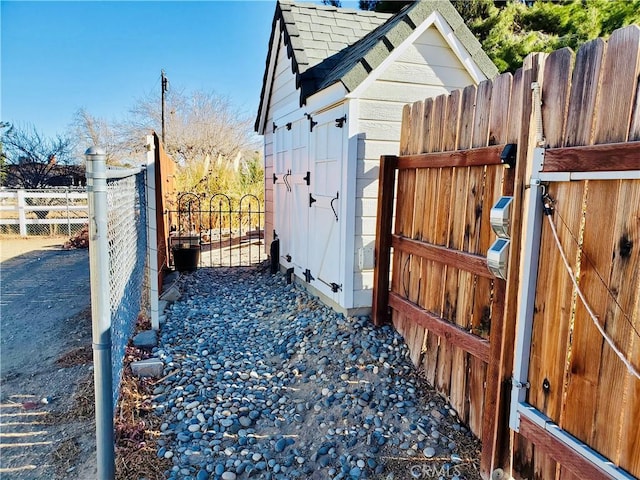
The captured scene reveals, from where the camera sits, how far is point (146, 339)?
363cm

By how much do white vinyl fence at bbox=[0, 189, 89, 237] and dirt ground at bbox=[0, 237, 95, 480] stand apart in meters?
5.83

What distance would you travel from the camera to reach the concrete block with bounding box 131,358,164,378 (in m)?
3.12

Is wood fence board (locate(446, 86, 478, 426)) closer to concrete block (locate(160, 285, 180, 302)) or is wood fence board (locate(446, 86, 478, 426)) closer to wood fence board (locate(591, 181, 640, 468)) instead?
wood fence board (locate(591, 181, 640, 468))

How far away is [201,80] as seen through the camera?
71.3 ft

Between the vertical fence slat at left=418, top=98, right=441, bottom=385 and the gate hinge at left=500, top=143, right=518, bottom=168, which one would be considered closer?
the gate hinge at left=500, top=143, right=518, bottom=168

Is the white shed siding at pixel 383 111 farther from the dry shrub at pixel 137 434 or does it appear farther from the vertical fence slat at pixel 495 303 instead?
the dry shrub at pixel 137 434

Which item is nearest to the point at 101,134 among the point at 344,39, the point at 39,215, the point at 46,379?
the point at 39,215

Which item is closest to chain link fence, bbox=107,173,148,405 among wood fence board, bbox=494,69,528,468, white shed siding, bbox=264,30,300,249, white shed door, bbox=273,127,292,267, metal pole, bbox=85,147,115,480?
metal pole, bbox=85,147,115,480

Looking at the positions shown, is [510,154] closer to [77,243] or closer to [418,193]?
[418,193]

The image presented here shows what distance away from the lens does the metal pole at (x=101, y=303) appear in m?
1.80

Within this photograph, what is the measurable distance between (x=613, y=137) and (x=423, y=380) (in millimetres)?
1978

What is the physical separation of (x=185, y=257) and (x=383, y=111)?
4.25m

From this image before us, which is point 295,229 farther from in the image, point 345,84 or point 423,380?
point 423,380

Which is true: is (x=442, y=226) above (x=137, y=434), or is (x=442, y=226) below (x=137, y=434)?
above
